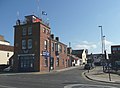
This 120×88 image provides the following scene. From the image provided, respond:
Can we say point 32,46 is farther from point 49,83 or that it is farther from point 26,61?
point 49,83

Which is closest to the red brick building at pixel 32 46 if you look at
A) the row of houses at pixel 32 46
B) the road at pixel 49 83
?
the row of houses at pixel 32 46

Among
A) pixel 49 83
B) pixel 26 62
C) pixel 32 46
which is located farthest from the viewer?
pixel 26 62

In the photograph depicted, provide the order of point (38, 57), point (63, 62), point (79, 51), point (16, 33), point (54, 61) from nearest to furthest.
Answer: point (38, 57) < point (16, 33) < point (54, 61) < point (63, 62) < point (79, 51)

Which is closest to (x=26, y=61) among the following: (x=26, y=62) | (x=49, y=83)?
(x=26, y=62)

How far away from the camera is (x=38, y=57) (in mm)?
47875

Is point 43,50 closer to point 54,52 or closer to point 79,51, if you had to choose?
point 54,52

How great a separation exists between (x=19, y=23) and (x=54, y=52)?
36.2ft

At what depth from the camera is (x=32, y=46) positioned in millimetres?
49438

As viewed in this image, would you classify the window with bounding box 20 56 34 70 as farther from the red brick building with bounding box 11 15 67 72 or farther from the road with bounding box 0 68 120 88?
the road with bounding box 0 68 120 88

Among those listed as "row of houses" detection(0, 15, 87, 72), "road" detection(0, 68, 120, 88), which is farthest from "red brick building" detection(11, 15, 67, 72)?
"road" detection(0, 68, 120, 88)

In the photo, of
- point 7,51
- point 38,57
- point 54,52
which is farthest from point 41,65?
point 7,51

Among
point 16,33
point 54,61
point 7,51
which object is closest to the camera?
point 16,33

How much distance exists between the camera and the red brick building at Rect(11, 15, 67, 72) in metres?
48.5

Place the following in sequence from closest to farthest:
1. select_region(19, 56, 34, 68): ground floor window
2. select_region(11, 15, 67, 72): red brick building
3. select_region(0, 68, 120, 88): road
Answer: select_region(0, 68, 120, 88): road
select_region(11, 15, 67, 72): red brick building
select_region(19, 56, 34, 68): ground floor window
